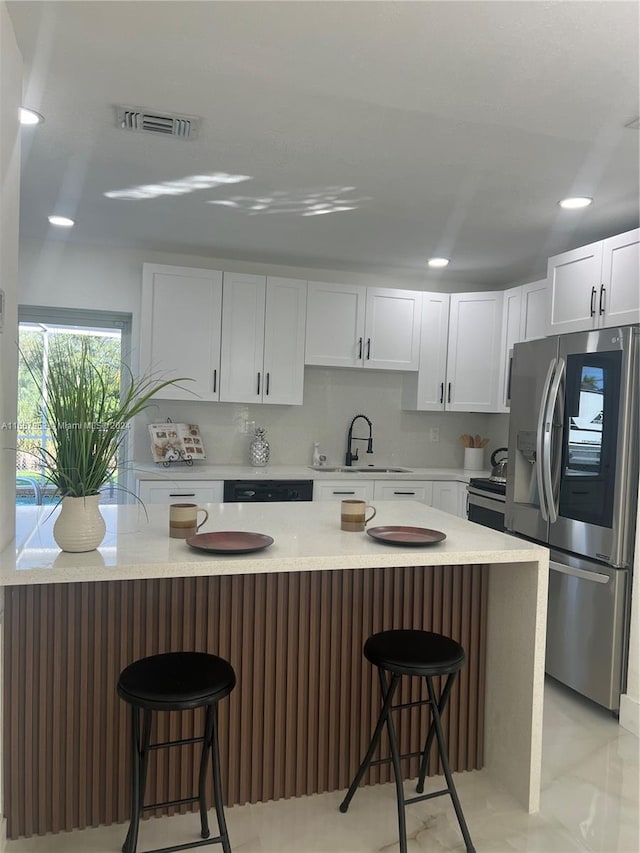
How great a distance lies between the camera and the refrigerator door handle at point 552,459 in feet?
10.5

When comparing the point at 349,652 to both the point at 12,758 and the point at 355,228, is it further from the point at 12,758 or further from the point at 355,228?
the point at 355,228

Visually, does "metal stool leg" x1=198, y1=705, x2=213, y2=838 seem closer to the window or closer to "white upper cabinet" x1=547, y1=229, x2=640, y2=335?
the window

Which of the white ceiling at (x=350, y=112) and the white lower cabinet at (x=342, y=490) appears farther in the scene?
the white lower cabinet at (x=342, y=490)

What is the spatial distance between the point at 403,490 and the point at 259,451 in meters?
1.14

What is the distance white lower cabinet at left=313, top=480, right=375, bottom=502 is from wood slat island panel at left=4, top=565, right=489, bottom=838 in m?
2.08

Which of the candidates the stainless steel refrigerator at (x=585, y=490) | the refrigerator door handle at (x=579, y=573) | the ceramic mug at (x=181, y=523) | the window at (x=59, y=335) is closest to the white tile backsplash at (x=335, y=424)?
the window at (x=59, y=335)

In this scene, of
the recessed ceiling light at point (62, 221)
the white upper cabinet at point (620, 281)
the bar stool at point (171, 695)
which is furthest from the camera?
the recessed ceiling light at point (62, 221)

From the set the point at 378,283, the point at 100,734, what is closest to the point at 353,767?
the point at 100,734

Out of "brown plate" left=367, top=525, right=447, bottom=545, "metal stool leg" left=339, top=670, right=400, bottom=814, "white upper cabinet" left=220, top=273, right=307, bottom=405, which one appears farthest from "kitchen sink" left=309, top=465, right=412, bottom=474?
"metal stool leg" left=339, top=670, right=400, bottom=814

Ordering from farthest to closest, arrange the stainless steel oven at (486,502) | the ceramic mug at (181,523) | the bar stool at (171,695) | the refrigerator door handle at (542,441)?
the stainless steel oven at (486,502) < the refrigerator door handle at (542,441) < the ceramic mug at (181,523) < the bar stool at (171,695)

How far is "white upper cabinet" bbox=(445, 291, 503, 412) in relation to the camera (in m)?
4.90

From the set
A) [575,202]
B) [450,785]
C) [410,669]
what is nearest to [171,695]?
[410,669]

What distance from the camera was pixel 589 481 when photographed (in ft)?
9.89

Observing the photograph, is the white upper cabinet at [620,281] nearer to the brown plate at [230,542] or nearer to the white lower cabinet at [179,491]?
the brown plate at [230,542]
